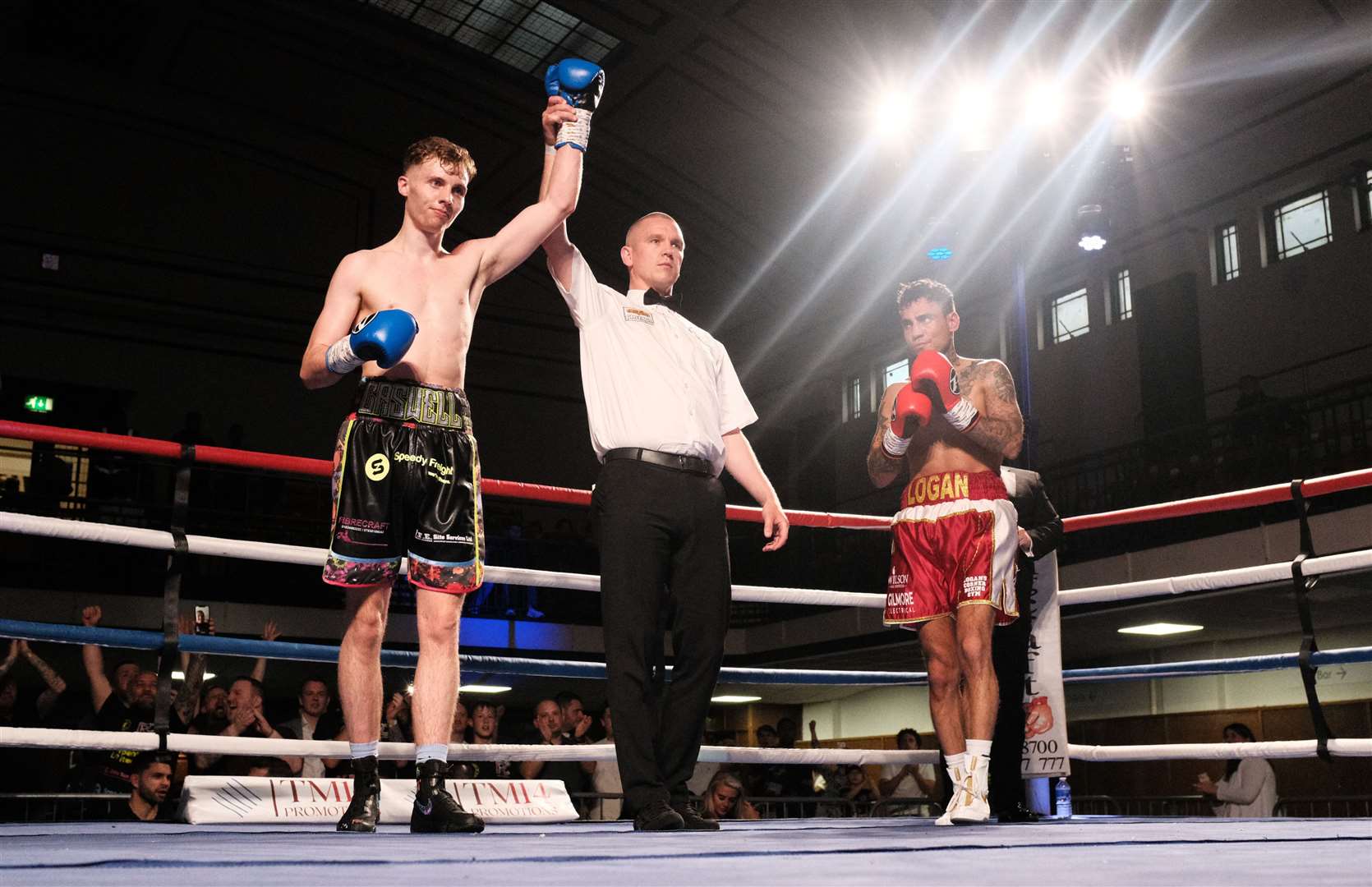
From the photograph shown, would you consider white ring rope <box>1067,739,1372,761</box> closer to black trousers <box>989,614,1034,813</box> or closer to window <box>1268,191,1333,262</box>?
black trousers <box>989,614,1034,813</box>

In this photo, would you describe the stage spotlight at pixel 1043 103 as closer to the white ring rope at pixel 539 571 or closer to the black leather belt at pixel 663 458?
the white ring rope at pixel 539 571

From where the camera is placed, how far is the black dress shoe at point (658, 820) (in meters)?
2.08

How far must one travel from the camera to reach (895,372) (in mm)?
13617

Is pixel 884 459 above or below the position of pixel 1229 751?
above

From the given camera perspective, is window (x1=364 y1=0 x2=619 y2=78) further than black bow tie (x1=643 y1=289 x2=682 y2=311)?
Yes

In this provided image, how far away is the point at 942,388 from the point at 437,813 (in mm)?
1342

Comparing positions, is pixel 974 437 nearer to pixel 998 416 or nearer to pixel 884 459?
pixel 998 416

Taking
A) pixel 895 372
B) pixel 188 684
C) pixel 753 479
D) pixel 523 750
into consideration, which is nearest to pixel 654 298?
pixel 753 479

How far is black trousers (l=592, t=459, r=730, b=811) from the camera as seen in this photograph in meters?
2.20

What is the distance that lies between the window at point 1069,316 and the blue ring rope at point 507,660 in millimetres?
9730

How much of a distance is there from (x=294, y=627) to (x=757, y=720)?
716 centimetres

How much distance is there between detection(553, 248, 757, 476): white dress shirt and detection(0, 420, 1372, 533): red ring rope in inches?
10.4

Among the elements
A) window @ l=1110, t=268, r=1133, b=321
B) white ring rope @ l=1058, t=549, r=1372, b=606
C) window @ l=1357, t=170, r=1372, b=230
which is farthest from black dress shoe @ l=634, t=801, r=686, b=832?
window @ l=1110, t=268, r=1133, b=321

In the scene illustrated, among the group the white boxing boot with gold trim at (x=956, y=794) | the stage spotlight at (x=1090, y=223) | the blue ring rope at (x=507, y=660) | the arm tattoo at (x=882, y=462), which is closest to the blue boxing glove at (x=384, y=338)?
the blue ring rope at (x=507, y=660)
